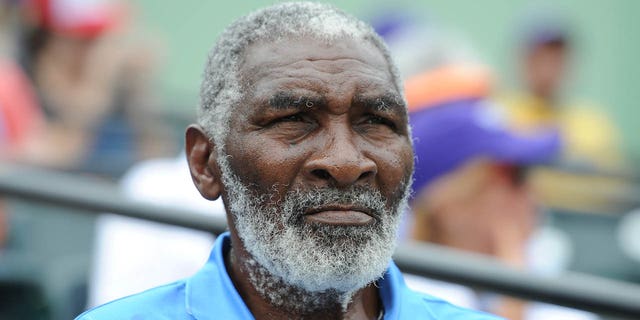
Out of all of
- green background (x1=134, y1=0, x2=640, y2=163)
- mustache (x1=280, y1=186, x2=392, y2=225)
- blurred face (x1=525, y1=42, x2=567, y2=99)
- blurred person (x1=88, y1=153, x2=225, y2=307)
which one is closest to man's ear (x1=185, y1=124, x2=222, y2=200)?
mustache (x1=280, y1=186, x2=392, y2=225)

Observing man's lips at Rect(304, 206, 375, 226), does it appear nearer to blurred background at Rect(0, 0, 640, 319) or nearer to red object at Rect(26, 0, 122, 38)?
blurred background at Rect(0, 0, 640, 319)

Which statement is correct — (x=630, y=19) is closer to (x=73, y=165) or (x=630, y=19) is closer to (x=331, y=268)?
(x=73, y=165)

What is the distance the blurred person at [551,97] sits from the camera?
7.35 meters

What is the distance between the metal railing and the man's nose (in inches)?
54.6

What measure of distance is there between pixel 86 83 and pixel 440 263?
343 centimetres

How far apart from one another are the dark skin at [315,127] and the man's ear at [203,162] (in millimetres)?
38

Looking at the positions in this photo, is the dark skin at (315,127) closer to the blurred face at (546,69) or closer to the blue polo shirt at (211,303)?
the blue polo shirt at (211,303)

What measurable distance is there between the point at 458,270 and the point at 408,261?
17cm

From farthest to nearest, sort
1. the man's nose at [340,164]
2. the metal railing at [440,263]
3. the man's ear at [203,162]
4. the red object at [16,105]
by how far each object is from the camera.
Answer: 1. the red object at [16,105]
2. the metal railing at [440,263]
3. the man's ear at [203,162]
4. the man's nose at [340,164]

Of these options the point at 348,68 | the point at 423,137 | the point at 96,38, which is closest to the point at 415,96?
the point at 423,137

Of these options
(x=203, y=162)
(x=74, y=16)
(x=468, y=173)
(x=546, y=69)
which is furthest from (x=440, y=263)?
(x=546, y=69)

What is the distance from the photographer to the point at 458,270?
358 cm

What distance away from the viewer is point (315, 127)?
228 cm

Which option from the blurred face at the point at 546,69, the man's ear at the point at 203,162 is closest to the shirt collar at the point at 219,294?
the man's ear at the point at 203,162
